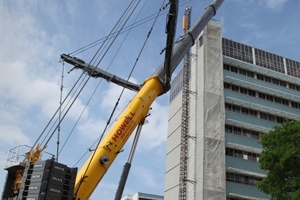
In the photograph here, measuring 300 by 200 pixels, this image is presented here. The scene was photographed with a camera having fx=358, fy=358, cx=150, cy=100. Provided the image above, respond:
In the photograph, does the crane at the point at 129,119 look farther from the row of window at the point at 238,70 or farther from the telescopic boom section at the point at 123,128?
the row of window at the point at 238,70

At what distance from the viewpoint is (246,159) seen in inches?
2110

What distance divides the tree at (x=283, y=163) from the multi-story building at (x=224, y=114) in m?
19.0

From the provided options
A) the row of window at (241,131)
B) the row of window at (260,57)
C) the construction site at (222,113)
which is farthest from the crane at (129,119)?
the row of window at (260,57)

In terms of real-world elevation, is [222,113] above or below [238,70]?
below

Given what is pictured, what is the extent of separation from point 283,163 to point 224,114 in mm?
25097

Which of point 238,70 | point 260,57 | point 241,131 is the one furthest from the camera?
point 260,57

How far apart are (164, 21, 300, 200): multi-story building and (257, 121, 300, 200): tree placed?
1899 centimetres

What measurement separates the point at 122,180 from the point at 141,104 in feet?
12.3

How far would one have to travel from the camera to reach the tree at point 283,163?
29.6 meters

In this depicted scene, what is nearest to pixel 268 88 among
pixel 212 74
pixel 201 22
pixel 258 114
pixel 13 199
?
pixel 258 114

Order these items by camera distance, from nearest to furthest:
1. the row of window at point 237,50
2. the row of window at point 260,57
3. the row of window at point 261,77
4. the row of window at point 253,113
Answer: the row of window at point 253,113, the row of window at point 261,77, the row of window at point 237,50, the row of window at point 260,57

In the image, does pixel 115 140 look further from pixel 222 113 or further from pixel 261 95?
pixel 261 95

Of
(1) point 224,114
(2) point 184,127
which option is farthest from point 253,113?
(2) point 184,127

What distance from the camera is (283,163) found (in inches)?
1176
